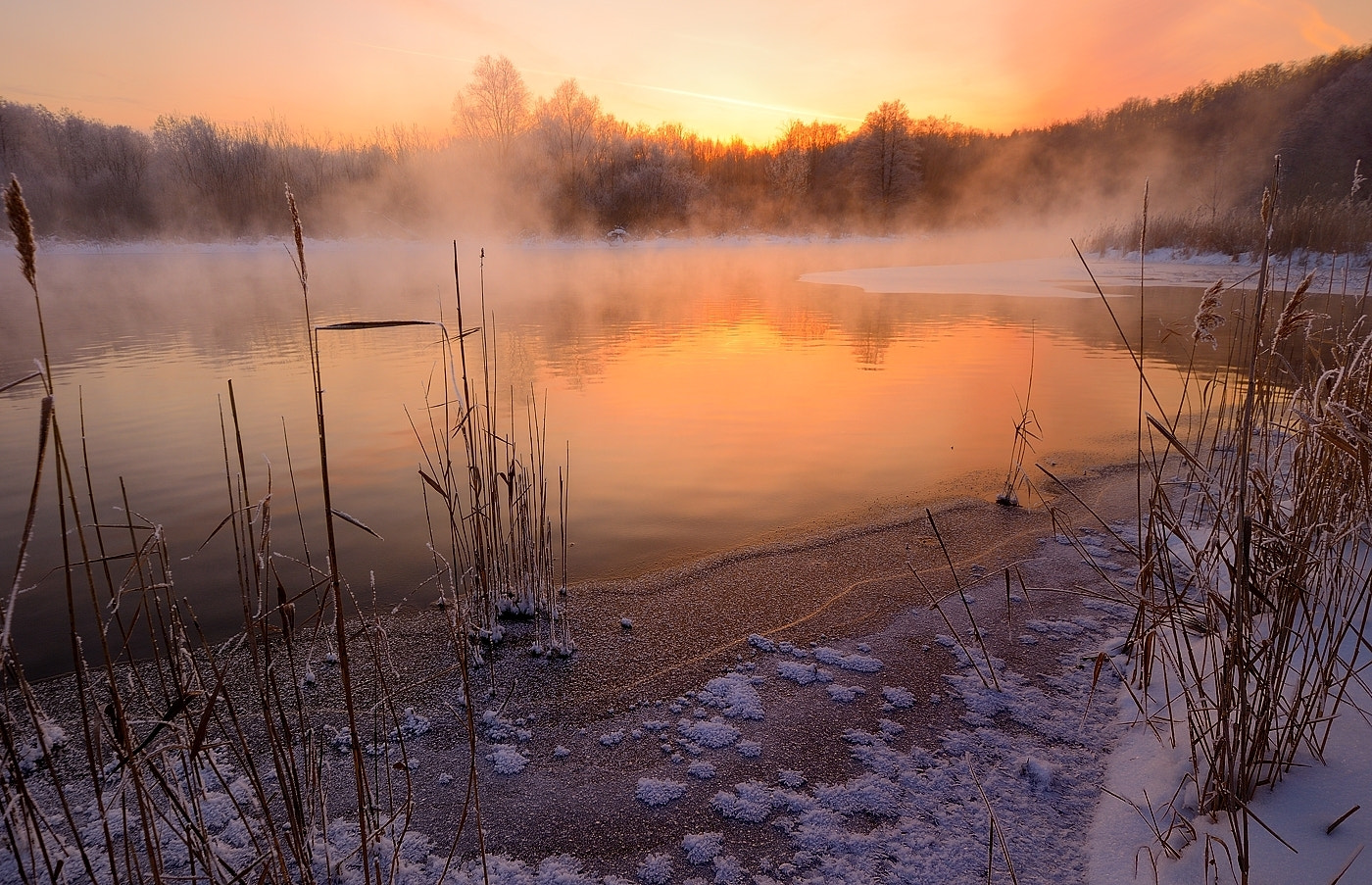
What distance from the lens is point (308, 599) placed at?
3.66m

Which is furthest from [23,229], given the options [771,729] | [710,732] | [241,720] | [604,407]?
[604,407]

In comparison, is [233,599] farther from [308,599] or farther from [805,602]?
[805,602]

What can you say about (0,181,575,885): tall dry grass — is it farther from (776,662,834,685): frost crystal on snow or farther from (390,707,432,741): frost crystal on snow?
(776,662,834,685): frost crystal on snow

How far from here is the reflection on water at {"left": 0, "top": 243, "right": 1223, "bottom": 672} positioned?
448 centimetres

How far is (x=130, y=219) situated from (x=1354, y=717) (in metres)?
47.3

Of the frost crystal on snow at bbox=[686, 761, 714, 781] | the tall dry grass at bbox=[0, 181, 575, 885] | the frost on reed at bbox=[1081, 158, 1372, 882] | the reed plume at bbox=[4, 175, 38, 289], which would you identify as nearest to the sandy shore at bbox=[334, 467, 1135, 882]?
the frost crystal on snow at bbox=[686, 761, 714, 781]

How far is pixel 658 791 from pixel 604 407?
17.9 ft

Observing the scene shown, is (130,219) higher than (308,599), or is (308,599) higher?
(130,219)

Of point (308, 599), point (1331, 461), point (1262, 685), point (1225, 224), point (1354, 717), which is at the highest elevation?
point (1225, 224)

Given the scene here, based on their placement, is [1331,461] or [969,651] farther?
[969,651]

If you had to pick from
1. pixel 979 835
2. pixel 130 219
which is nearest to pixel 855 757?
pixel 979 835

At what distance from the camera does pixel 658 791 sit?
2.21 metres

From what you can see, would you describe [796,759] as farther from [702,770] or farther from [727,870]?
[727,870]

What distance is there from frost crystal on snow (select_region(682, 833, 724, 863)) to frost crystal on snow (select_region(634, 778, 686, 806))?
0.16 metres
